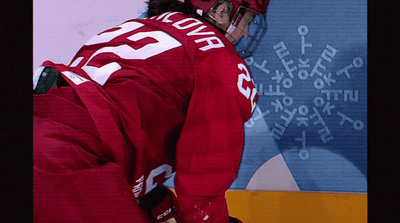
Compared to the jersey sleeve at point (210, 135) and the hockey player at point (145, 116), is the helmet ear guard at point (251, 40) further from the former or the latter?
the jersey sleeve at point (210, 135)

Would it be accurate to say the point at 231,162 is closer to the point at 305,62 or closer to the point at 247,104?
the point at 247,104

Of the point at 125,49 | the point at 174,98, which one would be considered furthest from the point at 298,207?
the point at 125,49

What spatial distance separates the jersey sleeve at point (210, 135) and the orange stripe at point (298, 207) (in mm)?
138

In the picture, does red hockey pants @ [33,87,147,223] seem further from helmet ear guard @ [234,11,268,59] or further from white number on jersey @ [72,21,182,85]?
helmet ear guard @ [234,11,268,59]

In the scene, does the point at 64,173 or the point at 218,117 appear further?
the point at 218,117

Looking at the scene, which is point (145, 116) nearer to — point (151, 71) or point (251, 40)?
point (151, 71)

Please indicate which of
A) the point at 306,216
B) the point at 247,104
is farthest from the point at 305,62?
the point at 306,216

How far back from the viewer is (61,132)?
3.37 feet

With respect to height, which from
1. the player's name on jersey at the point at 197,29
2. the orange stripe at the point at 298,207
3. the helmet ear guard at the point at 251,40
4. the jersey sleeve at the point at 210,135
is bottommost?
the orange stripe at the point at 298,207

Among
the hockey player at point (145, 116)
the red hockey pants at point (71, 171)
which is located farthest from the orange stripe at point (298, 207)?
the red hockey pants at point (71, 171)

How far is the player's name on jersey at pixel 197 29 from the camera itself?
1244 millimetres

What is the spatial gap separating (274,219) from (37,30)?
87cm

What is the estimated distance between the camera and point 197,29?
1279mm
